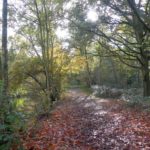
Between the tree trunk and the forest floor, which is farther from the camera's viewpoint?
the tree trunk

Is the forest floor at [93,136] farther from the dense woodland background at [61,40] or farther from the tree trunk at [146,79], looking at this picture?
the tree trunk at [146,79]

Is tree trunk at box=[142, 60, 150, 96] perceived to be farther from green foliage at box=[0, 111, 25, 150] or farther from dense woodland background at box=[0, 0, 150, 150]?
green foliage at box=[0, 111, 25, 150]

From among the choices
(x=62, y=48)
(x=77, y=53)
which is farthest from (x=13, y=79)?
(x=77, y=53)

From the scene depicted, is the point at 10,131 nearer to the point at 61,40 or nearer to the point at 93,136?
the point at 93,136

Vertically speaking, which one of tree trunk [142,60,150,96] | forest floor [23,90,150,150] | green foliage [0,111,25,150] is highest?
tree trunk [142,60,150,96]

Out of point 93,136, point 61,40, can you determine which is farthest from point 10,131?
point 61,40

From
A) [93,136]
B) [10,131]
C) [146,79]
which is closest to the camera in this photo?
[10,131]

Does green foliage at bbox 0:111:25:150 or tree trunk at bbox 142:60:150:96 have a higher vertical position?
tree trunk at bbox 142:60:150:96

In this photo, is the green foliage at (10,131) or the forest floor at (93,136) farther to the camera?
→ the forest floor at (93,136)

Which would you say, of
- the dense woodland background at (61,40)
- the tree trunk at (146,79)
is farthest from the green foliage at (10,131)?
the tree trunk at (146,79)

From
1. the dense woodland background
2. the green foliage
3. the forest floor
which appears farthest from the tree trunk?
the green foliage

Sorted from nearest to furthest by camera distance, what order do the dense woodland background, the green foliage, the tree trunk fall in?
1. the green foliage
2. the dense woodland background
3. the tree trunk

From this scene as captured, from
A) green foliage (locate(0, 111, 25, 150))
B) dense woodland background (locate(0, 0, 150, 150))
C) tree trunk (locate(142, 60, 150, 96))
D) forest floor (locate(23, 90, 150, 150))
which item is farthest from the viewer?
tree trunk (locate(142, 60, 150, 96))

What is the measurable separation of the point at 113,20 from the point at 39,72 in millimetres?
11949
